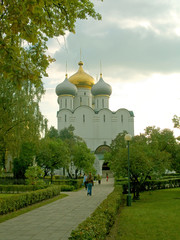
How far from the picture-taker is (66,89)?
4875cm

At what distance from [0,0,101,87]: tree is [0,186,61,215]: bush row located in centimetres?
571

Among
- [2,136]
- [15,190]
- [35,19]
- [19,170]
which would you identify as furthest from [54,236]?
[19,170]

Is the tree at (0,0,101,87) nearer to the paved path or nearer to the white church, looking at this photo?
the paved path

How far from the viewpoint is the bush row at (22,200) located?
9562 mm

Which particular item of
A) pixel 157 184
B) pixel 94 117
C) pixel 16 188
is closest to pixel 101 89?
pixel 94 117

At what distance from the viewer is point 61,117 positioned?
4703 centimetres

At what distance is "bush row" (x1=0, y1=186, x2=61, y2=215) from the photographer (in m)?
9.56

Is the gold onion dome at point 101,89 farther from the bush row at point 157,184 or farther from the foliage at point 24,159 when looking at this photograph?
the bush row at point 157,184

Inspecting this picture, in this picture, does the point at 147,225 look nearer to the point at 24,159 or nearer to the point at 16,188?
the point at 16,188

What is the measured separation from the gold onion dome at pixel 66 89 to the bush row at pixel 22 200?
35.4 meters

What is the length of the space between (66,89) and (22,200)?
38955 mm

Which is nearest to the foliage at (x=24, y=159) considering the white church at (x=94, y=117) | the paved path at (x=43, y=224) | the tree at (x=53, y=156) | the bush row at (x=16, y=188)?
the tree at (x=53, y=156)

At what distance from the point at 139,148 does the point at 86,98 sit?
3896cm

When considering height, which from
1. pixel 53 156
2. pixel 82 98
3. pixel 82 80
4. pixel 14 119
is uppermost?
pixel 82 80
